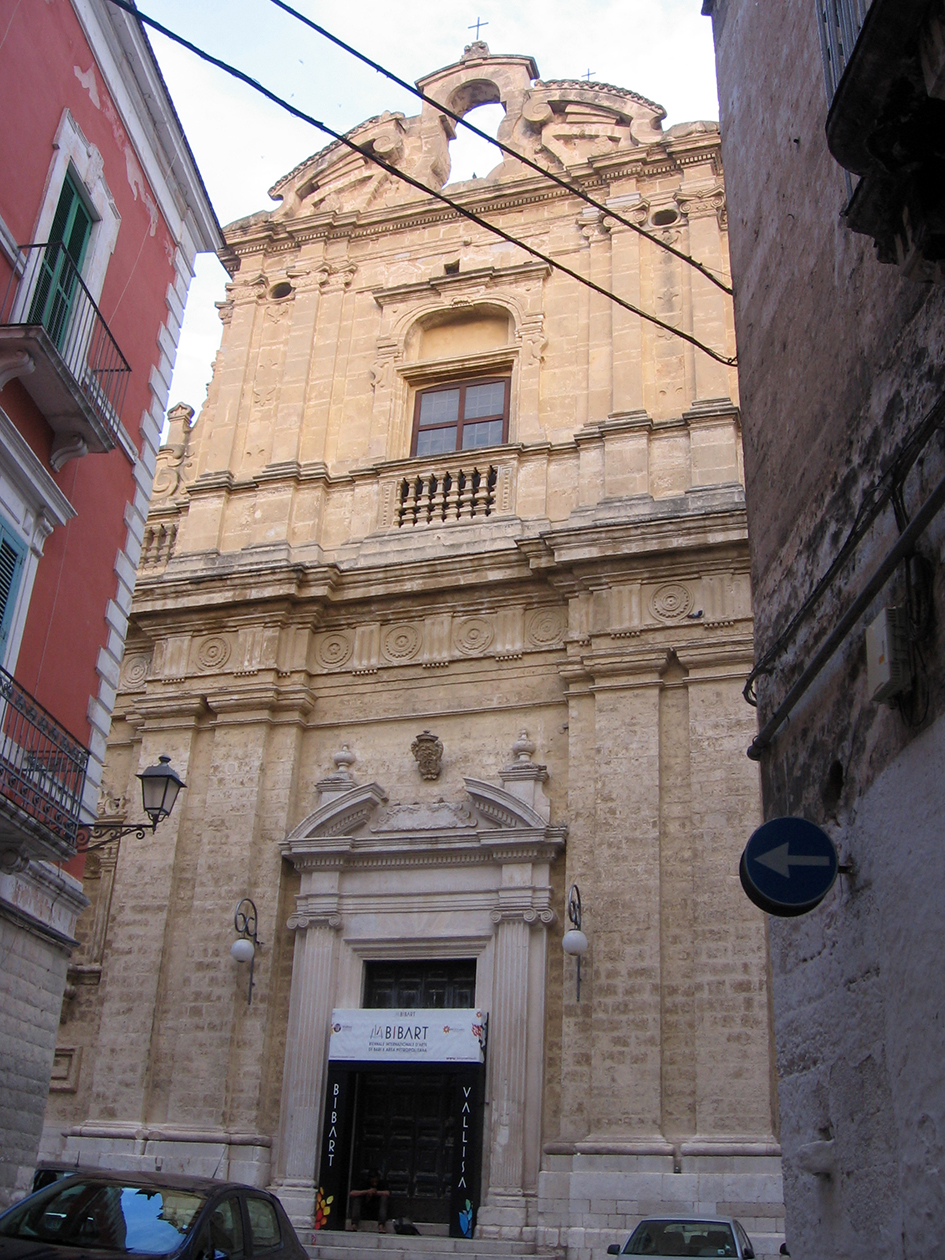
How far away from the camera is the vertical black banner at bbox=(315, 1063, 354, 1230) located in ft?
44.1

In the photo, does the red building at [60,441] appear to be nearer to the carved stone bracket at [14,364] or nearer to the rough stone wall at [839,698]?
the carved stone bracket at [14,364]

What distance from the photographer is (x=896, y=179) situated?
4500mm

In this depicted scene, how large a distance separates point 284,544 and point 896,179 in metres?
13.8

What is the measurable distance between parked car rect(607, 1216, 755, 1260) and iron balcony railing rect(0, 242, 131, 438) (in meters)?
7.92

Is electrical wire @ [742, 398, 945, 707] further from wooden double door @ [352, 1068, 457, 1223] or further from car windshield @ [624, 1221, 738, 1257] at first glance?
wooden double door @ [352, 1068, 457, 1223]

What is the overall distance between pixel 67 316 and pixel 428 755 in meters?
7.21

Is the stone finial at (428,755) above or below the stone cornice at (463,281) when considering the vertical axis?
below

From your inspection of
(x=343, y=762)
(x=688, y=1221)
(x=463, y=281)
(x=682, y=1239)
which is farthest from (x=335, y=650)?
(x=682, y=1239)

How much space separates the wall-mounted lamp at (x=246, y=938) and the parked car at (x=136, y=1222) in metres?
7.64

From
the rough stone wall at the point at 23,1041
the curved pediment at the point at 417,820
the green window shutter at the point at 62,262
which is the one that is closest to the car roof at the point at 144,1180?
the rough stone wall at the point at 23,1041

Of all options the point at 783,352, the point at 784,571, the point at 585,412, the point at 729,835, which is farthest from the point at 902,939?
the point at 585,412

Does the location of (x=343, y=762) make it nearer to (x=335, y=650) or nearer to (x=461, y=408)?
(x=335, y=650)

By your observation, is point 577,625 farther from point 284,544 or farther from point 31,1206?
point 31,1206

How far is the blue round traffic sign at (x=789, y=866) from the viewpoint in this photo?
5.25 metres
